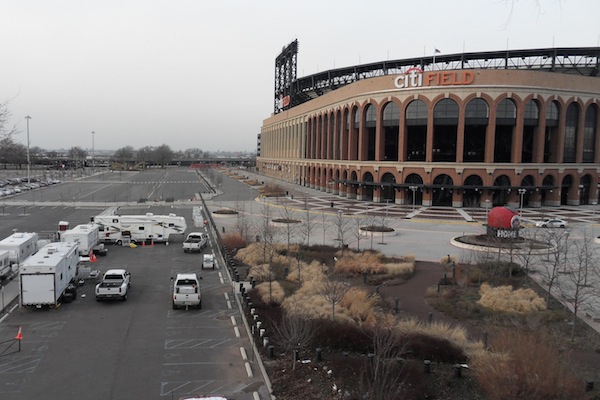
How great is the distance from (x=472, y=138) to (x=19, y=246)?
214 ft

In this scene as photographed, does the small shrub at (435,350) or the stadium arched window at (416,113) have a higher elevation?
the stadium arched window at (416,113)

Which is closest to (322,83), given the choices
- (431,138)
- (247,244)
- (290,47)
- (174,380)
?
(290,47)

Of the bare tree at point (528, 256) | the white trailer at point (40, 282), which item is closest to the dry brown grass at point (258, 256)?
the white trailer at point (40, 282)

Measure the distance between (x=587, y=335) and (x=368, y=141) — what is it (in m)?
66.8

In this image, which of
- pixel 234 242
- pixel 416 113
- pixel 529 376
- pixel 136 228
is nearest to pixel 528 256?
pixel 529 376

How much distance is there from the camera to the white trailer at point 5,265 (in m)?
30.8

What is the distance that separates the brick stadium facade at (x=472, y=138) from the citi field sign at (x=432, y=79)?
15 cm

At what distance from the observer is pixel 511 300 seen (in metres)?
26.0

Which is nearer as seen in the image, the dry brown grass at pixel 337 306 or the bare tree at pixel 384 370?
the bare tree at pixel 384 370

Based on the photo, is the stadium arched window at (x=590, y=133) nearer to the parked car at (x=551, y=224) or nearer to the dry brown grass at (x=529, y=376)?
the parked car at (x=551, y=224)

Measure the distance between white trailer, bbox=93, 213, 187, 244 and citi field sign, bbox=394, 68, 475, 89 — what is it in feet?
154

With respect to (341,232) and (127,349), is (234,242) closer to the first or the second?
(341,232)

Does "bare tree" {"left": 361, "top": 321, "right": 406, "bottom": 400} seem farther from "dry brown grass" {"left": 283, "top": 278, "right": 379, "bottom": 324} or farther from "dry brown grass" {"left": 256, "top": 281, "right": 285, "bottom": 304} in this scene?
"dry brown grass" {"left": 256, "top": 281, "right": 285, "bottom": 304}

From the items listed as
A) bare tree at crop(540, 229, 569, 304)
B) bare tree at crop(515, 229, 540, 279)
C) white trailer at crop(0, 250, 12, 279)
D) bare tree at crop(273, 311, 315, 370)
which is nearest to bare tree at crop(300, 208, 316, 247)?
bare tree at crop(515, 229, 540, 279)
